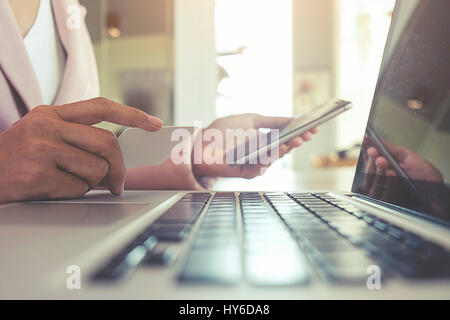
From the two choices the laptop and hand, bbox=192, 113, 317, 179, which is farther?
hand, bbox=192, 113, 317, 179

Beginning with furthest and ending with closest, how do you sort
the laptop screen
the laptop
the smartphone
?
the smartphone
the laptop screen
the laptop

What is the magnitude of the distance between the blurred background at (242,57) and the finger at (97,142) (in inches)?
17.9

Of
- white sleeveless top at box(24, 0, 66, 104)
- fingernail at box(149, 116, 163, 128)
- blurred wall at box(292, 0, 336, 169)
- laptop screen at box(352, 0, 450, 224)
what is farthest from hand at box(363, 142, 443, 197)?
blurred wall at box(292, 0, 336, 169)

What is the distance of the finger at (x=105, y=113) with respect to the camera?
0.32 m

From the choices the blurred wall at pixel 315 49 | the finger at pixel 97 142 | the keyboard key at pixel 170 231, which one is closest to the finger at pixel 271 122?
the finger at pixel 97 142

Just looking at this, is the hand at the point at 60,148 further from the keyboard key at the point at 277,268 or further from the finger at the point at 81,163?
the keyboard key at the point at 277,268

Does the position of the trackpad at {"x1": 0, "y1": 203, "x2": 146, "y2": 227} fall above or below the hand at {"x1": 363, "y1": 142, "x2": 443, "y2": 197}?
Answer: below

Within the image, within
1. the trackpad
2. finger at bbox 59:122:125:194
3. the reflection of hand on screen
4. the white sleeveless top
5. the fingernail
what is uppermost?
the white sleeveless top

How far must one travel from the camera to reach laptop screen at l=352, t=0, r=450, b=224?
9.2 inches

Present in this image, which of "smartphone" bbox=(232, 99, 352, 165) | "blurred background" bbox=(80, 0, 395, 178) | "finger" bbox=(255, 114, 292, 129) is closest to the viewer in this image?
"smartphone" bbox=(232, 99, 352, 165)

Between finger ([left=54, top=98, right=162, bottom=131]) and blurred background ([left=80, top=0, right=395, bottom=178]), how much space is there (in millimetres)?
452

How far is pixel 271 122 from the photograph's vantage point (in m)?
0.62

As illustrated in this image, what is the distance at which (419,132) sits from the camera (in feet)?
0.87

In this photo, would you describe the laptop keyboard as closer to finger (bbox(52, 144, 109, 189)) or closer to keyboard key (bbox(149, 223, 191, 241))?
keyboard key (bbox(149, 223, 191, 241))
